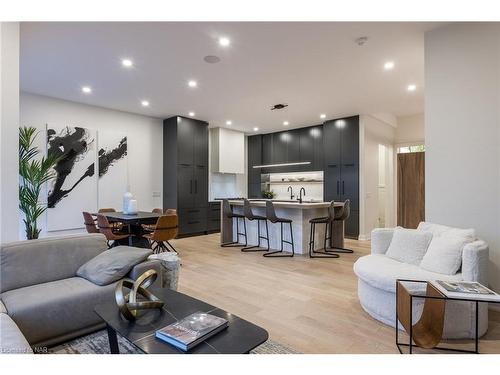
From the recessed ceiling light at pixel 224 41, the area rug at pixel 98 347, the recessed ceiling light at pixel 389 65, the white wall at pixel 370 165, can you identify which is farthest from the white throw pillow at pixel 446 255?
the white wall at pixel 370 165

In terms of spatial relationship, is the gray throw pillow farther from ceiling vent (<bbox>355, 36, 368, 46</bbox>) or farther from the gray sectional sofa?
ceiling vent (<bbox>355, 36, 368, 46</bbox>)

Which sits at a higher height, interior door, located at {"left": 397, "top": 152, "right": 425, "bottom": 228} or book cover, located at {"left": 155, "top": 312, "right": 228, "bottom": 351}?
interior door, located at {"left": 397, "top": 152, "right": 425, "bottom": 228}

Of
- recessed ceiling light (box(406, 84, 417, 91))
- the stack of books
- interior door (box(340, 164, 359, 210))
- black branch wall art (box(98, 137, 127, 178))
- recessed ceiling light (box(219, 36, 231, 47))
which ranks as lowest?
the stack of books

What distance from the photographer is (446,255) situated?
235 cm

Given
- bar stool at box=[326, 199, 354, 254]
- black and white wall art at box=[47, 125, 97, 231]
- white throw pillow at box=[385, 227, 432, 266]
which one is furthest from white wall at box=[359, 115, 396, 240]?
black and white wall art at box=[47, 125, 97, 231]

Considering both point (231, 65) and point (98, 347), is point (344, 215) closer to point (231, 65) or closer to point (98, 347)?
point (231, 65)

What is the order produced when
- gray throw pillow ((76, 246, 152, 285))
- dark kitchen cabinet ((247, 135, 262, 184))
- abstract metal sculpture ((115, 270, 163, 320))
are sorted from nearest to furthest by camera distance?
1. abstract metal sculpture ((115, 270, 163, 320))
2. gray throw pillow ((76, 246, 152, 285))
3. dark kitchen cabinet ((247, 135, 262, 184))

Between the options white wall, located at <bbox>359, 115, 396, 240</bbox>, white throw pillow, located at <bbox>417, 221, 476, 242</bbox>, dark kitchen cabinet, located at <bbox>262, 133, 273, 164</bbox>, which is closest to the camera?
white throw pillow, located at <bbox>417, 221, 476, 242</bbox>

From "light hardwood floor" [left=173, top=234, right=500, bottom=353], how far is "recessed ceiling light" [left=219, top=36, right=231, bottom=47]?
2863 millimetres

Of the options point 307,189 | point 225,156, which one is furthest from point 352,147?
point 225,156

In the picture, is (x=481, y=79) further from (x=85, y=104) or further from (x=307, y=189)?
(x=85, y=104)

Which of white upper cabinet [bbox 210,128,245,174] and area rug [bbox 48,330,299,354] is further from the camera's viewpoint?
white upper cabinet [bbox 210,128,245,174]

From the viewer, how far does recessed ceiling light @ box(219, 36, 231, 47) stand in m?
3.18

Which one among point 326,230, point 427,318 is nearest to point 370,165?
point 326,230
